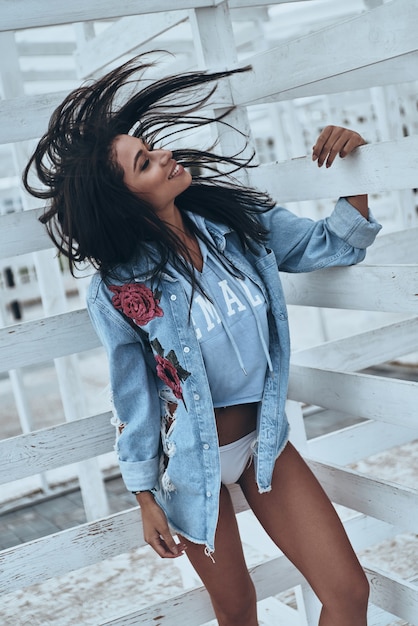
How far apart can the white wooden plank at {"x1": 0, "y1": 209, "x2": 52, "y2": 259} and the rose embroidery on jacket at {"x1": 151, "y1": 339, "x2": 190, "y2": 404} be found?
Result: 426 mm

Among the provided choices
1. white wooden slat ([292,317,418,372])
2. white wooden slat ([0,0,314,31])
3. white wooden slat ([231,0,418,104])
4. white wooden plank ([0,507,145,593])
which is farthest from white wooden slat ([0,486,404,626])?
white wooden slat ([0,0,314,31])

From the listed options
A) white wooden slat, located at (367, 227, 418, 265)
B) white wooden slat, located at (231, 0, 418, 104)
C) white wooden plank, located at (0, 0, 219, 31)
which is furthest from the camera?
white wooden slat, located at (367, 227, 418, 265)

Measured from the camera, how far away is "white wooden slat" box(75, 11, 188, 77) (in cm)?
240

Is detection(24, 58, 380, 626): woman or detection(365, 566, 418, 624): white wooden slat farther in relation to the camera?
detection(365, 566, 418, 624): white wooden slat

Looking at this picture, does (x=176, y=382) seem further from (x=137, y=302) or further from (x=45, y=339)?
(x=45, y=339)

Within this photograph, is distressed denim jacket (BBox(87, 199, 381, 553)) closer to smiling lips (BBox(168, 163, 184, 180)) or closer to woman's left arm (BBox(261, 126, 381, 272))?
woman's left arm (BBox(261, 126, 381, 272))

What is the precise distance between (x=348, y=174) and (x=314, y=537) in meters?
0.76

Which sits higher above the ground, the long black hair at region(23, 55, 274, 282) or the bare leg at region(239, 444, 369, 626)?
the long black hair at region(23, 55, 274, 282)

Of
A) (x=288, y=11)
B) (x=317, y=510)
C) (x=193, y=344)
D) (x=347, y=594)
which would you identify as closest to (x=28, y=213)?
(x=193, y=344)

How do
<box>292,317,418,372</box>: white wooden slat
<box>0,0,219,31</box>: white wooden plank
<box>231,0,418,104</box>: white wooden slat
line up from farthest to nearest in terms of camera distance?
<box>292,317,418,372</box>: white wooden slat → <box>0,0,219,31</box>: white wooden plank → <box>231,0,418,104</box>: white wooden slat

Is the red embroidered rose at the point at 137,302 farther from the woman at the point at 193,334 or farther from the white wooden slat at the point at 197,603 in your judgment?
the white wooden slat at the point at 197,603

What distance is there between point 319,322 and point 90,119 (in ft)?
12.6

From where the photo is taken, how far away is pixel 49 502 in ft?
13.6

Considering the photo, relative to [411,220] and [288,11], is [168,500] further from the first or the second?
[288,11]
